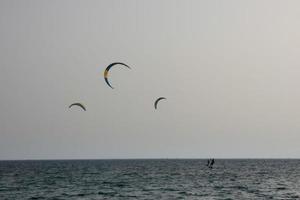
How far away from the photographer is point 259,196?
51.2 m

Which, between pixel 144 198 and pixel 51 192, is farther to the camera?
pixel 51 192

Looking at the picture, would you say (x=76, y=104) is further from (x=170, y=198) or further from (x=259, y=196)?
(x=259, y=196)

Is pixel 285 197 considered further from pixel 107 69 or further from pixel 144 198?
pixel 107 69

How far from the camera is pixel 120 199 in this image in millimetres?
48000

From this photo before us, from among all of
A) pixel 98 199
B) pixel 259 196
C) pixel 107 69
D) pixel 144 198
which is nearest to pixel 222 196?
pixel 259 196

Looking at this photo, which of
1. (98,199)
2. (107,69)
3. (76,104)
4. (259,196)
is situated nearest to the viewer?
(98,199)

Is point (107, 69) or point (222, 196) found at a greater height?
point (107, 69)

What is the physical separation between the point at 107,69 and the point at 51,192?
1331 cm

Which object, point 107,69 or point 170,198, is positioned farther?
point 107,69

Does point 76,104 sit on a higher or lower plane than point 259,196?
higher

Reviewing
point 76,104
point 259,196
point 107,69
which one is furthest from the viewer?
point 76,104

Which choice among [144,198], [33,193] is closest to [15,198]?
[33,193]

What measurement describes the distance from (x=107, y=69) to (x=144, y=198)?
1314 cm

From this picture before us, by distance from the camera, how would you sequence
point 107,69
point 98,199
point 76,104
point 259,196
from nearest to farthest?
point 98,199, point 259,196, point 107,69, point 76,104
